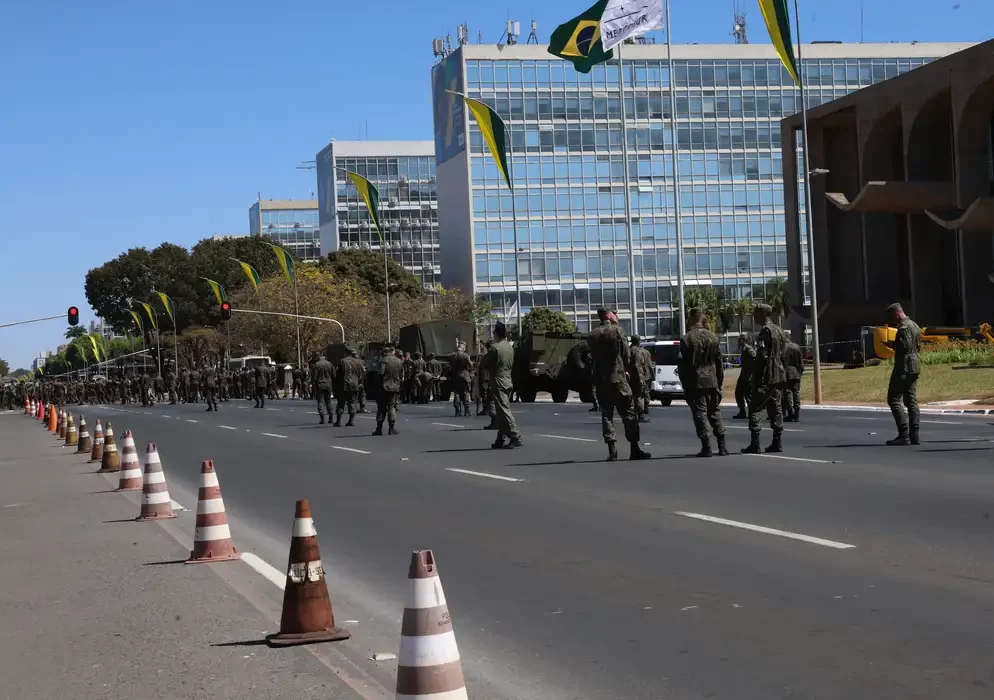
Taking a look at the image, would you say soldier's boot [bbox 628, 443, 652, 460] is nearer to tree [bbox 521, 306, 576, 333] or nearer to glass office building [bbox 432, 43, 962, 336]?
tree [bbox 521, 306, 576, 333]

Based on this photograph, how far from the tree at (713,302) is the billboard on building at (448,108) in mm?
21205

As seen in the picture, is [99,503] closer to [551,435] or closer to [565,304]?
[551,435]

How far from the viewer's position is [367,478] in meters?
17.5

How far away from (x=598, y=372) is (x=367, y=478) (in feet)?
10.8

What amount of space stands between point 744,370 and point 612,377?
6.13m

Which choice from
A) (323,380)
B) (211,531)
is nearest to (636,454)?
(211,531)

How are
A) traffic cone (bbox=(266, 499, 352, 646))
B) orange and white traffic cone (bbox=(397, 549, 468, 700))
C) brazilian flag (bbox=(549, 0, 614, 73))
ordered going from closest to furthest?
orange and white traffic cone (bbox=(397, 549, 468, 700)), traffic cone (bbox=(266, 499, 352, 646)), brazilian flag (bbox=(549, 0, 614, 73))

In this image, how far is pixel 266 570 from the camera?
32.4 feet

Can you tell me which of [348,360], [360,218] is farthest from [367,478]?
[360,218]

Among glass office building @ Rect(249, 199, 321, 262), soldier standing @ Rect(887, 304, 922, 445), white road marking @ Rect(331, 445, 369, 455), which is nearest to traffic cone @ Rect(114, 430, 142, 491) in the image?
white road marking @ Rect(331, 445, 369, 455)

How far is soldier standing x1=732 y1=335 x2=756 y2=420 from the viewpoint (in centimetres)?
2209

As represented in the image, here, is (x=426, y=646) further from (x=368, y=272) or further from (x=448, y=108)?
(x=448, y=108)

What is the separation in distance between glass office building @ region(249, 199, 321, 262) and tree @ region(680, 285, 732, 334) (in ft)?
273

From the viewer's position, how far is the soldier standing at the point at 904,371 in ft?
61.0
